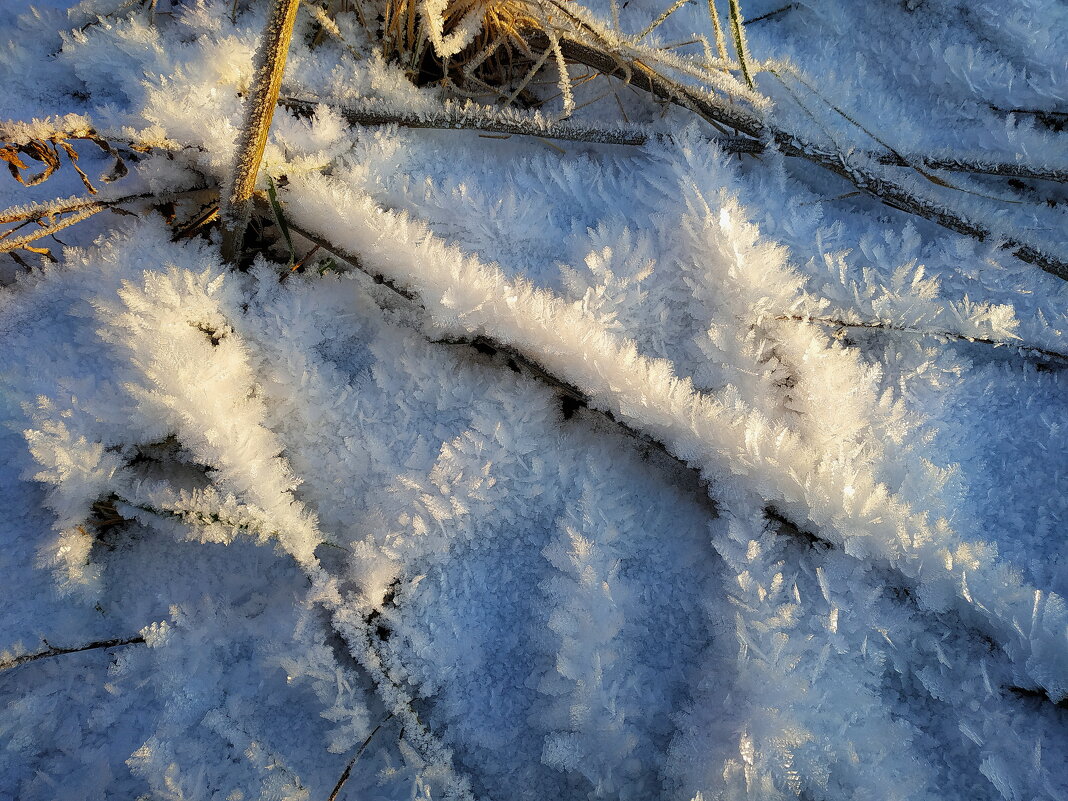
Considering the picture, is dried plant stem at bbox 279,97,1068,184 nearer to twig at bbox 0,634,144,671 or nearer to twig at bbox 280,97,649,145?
twig at bbox 280,97,649,145

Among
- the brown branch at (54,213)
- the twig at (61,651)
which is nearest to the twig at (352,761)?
the twig at (61,651)

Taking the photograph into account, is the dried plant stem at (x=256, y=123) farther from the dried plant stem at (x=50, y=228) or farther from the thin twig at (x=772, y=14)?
the thin twig at (x=772, y=14)

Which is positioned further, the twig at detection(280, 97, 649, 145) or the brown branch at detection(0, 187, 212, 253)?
the twig at detection(280, 97, 649, 145)

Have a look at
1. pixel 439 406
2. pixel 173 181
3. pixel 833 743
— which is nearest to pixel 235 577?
pixel 439 406

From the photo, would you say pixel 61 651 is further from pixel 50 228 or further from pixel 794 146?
pixel 794 146

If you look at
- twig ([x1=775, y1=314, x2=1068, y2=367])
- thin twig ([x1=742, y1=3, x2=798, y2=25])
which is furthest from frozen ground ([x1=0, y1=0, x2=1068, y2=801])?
thin twig ([x1=742, y1=3, x2=798, y2=25])

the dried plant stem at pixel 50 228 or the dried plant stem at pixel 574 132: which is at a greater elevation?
the dried plant stem at pixel 574 132

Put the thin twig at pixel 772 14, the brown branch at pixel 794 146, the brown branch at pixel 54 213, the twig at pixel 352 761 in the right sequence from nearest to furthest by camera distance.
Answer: the twig at pixel 352 761 → the brown branch at pixel 54 213 → the brown branch at pixel 794 146 → the thin twig at pixel 772 14
